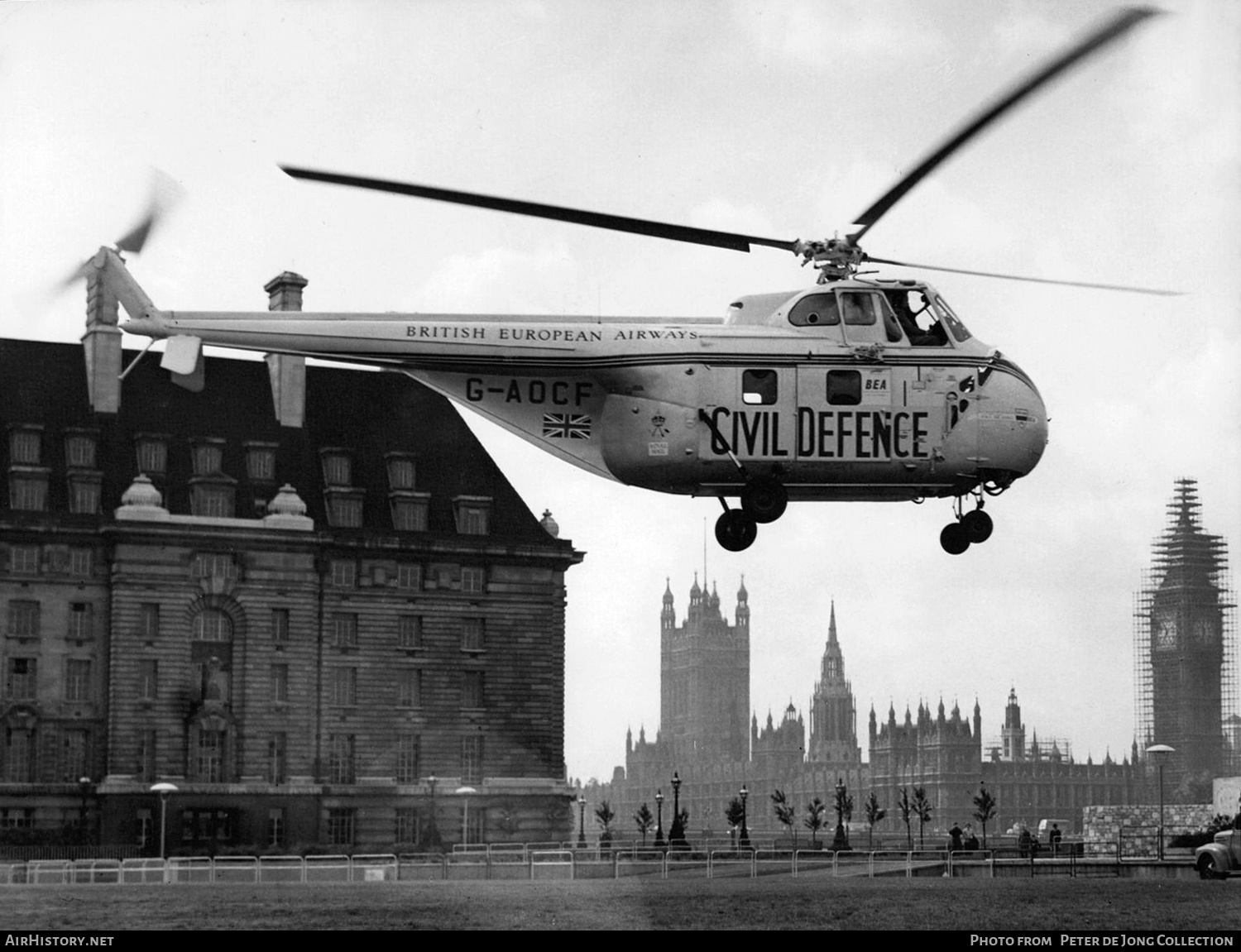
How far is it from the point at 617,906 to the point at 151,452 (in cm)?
3071

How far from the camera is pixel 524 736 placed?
69.9 meters

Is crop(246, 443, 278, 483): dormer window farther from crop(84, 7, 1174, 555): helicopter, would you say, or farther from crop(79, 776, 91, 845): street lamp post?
crop(84, 7, 1174, 555): helicopter

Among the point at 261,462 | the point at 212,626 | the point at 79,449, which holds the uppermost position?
the point at 79,449

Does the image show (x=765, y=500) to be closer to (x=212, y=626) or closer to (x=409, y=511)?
(x=409, y=511)

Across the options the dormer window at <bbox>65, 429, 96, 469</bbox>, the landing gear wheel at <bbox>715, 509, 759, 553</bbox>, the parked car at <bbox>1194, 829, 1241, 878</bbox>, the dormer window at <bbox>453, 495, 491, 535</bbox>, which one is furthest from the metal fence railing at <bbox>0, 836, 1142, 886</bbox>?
the landing gear wheel at <bbox>715, 509, 759, 553</bbox>

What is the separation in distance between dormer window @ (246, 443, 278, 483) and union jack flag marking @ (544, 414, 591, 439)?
132 feet

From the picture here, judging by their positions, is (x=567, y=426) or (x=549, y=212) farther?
(x=567, y=426)

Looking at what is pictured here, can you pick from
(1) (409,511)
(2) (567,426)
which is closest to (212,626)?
(1) (409,511)

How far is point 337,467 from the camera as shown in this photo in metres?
68.7

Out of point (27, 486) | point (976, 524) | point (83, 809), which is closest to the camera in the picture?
point (976, 524)

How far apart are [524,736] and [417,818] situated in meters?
5.93

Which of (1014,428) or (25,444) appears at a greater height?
(25,444)
